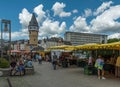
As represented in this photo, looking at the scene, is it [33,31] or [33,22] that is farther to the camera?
[33,22]

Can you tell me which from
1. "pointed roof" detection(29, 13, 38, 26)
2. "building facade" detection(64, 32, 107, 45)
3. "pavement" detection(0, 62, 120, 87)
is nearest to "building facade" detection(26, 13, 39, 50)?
"pointed roof" detection(29, 13, 38, 26)

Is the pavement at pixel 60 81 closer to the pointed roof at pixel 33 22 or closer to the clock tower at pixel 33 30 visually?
the clock tower at pixel 33 30

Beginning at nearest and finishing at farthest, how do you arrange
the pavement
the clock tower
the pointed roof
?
the pavement < the clock tower < the pointed roof

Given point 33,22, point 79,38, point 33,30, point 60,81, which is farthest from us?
point 79,38

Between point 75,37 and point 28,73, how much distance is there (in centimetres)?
16961

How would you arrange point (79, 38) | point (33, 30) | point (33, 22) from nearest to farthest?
point (33, 30) < point (33, 22) < point (79, 38)

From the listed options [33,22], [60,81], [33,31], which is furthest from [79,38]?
[60,81]

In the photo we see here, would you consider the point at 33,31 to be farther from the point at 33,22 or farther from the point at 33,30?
the point at 33,22

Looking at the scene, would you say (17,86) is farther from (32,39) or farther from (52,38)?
(52,38)

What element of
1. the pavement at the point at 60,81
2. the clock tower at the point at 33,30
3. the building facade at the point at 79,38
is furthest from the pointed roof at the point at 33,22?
the pavement at the point at 60,81

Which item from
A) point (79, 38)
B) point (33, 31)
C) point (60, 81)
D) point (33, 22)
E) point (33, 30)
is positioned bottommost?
point (60, 81)

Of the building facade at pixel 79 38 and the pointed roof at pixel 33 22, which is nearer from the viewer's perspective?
the pointed roof at pixel 33 22

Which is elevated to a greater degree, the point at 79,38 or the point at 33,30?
the point at 33,30

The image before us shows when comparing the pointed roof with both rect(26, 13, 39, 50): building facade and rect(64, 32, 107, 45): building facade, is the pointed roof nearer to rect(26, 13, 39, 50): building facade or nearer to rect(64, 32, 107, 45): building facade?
rect(26, 13, 39, 50): building facade
